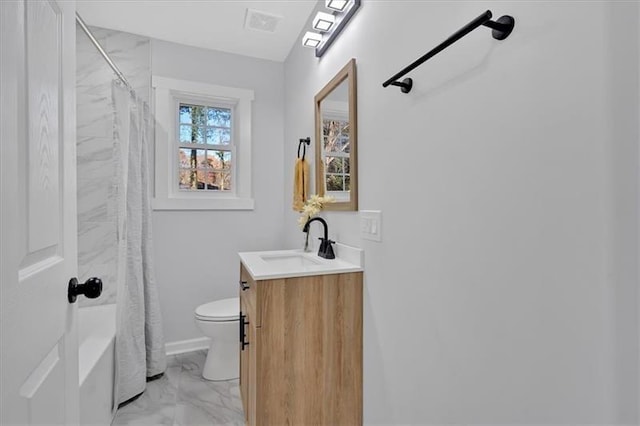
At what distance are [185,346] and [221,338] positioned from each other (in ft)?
2.18

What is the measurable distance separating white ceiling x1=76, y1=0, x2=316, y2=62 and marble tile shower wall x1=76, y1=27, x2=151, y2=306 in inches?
7.4

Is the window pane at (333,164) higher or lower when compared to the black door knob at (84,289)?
higher

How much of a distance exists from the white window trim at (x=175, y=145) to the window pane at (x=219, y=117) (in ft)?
0.20

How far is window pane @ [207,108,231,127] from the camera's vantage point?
2.74 metres

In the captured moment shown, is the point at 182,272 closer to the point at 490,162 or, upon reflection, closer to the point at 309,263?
the point at 309,263

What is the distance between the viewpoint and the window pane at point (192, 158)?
264 centimetres

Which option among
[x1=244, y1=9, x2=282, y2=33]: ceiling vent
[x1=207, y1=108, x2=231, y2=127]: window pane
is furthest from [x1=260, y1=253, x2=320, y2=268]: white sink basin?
[x1=244, y1=9, x2=282, y2=33]: ceiling vent

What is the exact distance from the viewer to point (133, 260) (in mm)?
2012

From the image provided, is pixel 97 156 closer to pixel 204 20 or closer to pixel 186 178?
pixel 186 178

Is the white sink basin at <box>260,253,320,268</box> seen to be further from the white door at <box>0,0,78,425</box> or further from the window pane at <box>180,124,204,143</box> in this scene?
the window pane at <box>180,124,204,143</box>

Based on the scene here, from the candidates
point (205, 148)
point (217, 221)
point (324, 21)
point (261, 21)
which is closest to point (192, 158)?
point (205, 148)

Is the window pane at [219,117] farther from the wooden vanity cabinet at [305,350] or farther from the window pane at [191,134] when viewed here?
the wooden vanity cabinet at [305,350]

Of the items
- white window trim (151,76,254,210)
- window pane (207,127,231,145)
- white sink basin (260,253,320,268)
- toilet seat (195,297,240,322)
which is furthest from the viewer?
window pane (207,127,231,145)

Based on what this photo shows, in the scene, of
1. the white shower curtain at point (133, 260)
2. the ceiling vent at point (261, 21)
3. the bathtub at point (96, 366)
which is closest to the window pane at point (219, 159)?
the white shower curtain at point (133, 260)
